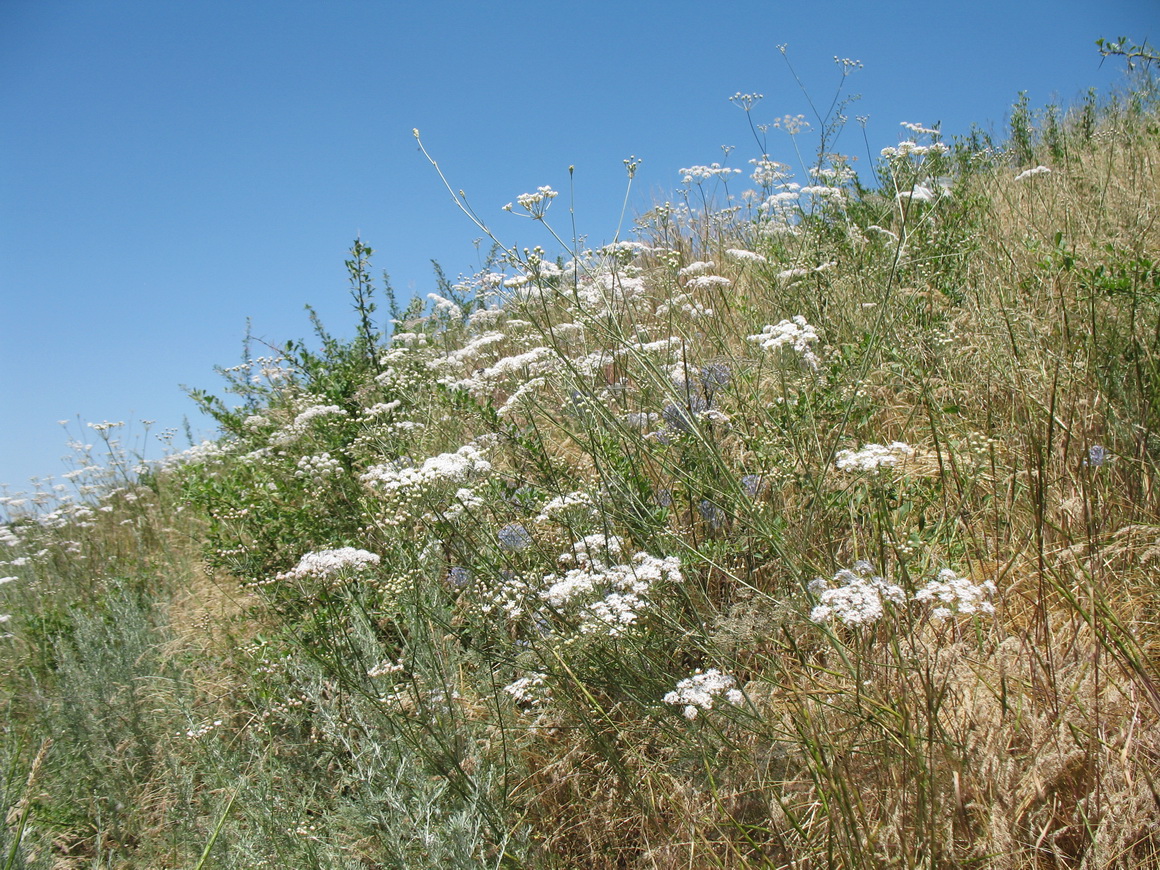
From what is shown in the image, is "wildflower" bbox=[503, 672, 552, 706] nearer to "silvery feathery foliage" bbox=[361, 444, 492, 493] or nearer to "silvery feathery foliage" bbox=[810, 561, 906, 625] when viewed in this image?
"silvery feathery foliage" bbox=[361, 444, 492, 493]

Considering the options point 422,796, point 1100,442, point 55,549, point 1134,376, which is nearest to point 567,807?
point 422,796

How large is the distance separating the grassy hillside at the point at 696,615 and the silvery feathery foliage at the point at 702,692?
0.01 m

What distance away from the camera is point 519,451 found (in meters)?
3.73

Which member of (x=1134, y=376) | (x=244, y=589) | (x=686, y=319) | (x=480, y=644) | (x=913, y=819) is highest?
(x=686, y=319)

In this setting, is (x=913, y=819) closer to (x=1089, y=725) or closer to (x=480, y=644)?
(x=1089, y=725)

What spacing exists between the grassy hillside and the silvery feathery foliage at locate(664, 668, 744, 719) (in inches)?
0.4

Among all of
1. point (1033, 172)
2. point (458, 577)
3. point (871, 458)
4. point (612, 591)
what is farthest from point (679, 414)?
point (1033, 172)

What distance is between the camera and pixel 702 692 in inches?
77.5

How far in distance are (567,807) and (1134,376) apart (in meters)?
2.89

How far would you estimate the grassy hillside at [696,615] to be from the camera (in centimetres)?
190

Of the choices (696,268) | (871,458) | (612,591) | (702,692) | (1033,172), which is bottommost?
(702,692)

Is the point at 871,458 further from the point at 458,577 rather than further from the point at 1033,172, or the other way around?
the point at 1033,172

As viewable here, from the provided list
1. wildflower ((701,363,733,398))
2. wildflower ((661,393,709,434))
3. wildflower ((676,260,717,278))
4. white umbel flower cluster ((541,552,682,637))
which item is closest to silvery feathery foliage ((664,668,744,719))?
white umbel flower cluster ((541,552,682,637))

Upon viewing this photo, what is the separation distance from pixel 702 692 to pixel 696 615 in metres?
0.27
